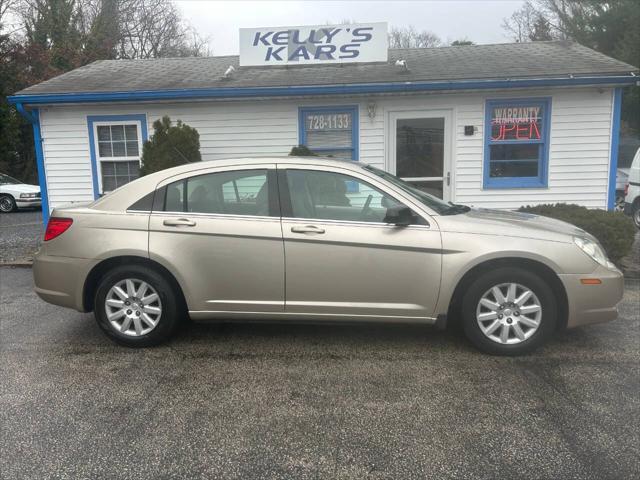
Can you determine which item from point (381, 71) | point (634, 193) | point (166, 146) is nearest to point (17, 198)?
point (166, 146)

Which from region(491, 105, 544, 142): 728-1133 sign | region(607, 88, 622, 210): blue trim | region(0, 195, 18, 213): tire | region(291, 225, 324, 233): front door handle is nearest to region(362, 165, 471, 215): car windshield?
region(291, 225, 324, 233): front door handle

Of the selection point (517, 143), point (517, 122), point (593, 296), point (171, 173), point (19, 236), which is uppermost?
point (517, 122)

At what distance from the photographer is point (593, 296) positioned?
13.8ft

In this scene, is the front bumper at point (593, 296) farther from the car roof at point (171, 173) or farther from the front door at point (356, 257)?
the car roof at point (171, 173)

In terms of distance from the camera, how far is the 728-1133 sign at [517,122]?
30.4 ft

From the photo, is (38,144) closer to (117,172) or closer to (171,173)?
(117,172)

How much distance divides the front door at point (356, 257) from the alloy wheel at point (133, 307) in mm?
1135

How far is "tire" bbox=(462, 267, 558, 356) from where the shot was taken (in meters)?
4.19

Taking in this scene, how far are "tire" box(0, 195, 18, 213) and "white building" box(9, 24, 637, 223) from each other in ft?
27.2

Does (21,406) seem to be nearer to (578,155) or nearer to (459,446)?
(459,446)

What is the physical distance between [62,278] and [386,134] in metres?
6.27

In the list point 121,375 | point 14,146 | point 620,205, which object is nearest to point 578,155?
point 620,205

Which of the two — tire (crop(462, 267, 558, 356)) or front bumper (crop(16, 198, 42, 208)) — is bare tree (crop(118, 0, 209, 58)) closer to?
front bumper (crop(16, 198, 42, 208))

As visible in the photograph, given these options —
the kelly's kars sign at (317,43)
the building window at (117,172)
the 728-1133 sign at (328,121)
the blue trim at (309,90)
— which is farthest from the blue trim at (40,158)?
the 728-1133 sign at (328,121)
